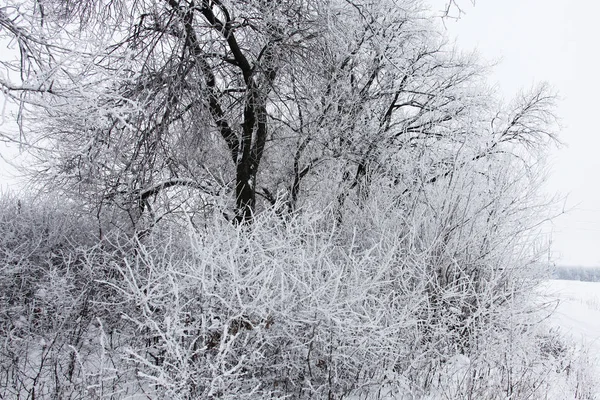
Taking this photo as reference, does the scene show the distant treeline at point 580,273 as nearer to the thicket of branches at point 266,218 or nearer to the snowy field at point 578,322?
the snowy field at point 578,322

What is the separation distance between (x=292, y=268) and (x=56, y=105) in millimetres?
2945

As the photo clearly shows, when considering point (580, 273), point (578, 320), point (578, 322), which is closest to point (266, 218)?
point (578, 322)

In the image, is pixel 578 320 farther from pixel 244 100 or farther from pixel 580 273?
pixel 580 273

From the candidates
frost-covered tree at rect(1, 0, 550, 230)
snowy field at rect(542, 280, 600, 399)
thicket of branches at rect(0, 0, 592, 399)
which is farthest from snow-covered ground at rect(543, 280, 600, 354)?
frost-covered tree at rect(1, 0, 550, 230)

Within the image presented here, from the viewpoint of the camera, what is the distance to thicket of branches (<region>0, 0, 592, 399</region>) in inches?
195

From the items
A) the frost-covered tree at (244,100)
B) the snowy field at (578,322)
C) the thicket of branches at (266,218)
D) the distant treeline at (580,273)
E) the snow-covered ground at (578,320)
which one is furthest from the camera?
the distant treeline at (580,273)

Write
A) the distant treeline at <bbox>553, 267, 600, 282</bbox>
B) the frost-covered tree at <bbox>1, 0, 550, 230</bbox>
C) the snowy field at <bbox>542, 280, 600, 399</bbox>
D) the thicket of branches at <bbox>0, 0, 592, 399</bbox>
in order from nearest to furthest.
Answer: the thicket of branches at <bbox>0, 0, 592, 399</bbox> < the frost-covered tree at <bbox>1, 0, 550, 230</bbox> < the snowy field at <bbox>542, 280, 600, 399</bbox> < the distant treeline at <bbox>553, 267, 600, 282</bbox>

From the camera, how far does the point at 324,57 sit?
30.4 feet

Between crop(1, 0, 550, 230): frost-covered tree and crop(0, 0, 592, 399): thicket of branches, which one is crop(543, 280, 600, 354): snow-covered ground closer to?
crop(0, 0, 592, 399): thicket of branches

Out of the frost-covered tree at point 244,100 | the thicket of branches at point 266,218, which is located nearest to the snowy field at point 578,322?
the thicket of branches at point 266,218

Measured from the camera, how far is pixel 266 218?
5.86 meters

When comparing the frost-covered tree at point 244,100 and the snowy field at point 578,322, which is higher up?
the frost-covered tree at point 244,100

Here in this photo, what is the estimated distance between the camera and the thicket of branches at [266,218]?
16.3 feet

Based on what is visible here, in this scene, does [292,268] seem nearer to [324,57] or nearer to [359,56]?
[324,57]
